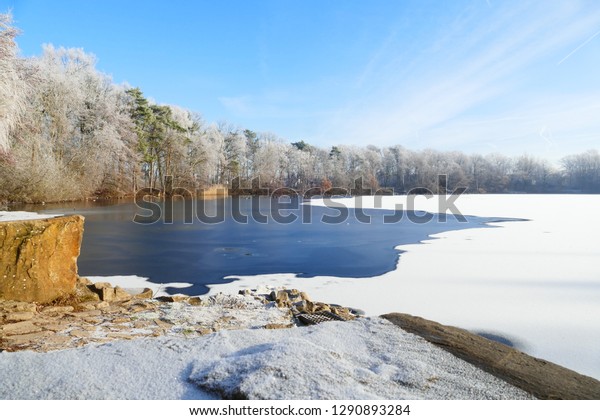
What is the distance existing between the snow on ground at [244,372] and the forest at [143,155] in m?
14.0

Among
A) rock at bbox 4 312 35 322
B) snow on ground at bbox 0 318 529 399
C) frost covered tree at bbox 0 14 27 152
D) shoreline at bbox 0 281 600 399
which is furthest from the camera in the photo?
frost covered tree at bbox 0 14 27 152

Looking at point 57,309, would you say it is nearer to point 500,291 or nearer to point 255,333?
point 255,333

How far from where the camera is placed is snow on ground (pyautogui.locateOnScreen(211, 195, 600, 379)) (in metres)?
3.34

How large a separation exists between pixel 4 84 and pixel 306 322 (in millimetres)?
14565

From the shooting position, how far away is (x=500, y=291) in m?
4.85

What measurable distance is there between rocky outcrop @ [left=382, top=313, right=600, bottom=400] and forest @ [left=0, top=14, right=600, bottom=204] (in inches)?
596

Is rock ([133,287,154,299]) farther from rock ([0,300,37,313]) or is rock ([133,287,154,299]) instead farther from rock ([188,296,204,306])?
rock ([0,300,37,313])

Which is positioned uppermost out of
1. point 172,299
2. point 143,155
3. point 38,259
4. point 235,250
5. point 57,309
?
point 143,155

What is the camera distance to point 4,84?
12453mm

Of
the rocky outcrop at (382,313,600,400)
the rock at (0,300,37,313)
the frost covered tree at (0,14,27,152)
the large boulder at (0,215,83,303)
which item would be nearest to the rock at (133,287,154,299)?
the large boulder at (0,215,83,303)

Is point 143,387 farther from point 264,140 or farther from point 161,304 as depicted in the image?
point 264,140

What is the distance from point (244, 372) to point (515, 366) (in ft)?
5.50

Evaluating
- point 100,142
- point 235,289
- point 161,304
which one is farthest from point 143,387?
point 100,142

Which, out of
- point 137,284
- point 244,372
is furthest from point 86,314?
point 244,372
